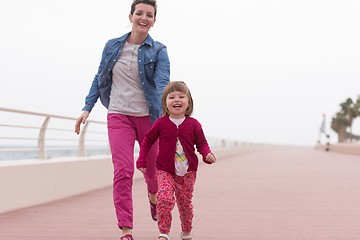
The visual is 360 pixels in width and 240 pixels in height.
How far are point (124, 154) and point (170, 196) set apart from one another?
0.62 meters

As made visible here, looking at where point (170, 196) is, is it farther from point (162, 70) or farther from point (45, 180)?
point (45, 180)

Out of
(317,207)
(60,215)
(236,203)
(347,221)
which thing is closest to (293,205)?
(317,207)

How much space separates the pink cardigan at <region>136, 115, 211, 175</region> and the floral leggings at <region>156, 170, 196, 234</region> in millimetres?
69

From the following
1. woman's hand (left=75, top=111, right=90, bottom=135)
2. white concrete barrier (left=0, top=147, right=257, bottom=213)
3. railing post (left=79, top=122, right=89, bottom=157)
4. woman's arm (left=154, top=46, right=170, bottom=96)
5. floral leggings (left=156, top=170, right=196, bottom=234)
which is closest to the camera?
floral leggings (left=156, top=170, right=196, bottom=234)

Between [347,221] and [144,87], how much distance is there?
277 cm

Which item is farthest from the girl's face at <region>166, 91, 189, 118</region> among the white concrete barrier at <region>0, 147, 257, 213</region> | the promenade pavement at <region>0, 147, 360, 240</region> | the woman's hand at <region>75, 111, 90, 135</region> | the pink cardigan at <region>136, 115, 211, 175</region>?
the white concrete barrier at <region>0, 147, 257, 213</region>

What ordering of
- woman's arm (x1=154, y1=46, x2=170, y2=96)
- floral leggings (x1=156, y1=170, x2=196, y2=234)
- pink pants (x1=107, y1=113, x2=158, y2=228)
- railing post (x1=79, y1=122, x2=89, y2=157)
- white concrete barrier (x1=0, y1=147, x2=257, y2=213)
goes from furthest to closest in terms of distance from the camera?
1. railing post (x1=79, y1=122, x2=89, y2=157)
2. white concrete barrier (x1=0, y1=147, x2=257, y2=213)
3. woman's arm (x1=154, y1=46, x2=170, y2=96)
4. pink pants (x1=107, y1=113, x2=158, y2=228)
5. floral leggings (x1=156, y1=170, x2=196, y2=234)

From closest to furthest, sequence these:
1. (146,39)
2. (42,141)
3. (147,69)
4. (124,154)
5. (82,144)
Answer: (124,154) < (147,69) < (146,39) < (42,141) < (82,144)

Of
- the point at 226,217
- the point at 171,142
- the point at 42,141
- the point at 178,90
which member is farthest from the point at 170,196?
the point at 42,141

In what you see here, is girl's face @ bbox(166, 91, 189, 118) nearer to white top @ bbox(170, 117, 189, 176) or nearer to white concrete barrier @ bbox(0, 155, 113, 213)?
white top @ bbox(170, 117, 189, 176)

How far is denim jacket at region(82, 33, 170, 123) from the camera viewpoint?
4.30 metres

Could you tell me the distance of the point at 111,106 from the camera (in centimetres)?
439

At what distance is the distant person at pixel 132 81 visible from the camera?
4.27 meters

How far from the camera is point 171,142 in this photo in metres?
3.88
